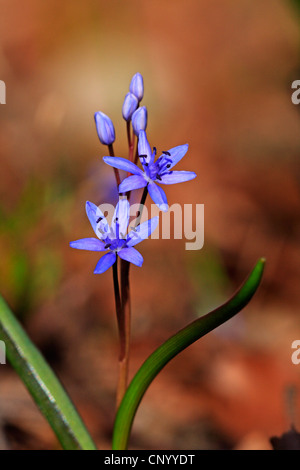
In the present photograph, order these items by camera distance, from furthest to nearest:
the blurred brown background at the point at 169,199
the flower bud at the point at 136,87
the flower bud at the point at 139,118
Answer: the blurred brown background at the point at 169,199 < the flower bud at the point at 136,87 < the flower bud at the point at 139,118

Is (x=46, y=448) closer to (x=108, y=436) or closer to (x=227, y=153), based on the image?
(x=108, y=436)

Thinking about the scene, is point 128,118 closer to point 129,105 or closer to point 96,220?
point 129,105

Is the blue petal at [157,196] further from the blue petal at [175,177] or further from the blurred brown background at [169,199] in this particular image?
the blurred brown background at [169,199]

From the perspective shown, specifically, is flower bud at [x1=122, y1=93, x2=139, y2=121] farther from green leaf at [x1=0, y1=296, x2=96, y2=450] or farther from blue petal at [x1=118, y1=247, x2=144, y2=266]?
green leaf at [x1=0, y1=296, x2=96, y2=450]

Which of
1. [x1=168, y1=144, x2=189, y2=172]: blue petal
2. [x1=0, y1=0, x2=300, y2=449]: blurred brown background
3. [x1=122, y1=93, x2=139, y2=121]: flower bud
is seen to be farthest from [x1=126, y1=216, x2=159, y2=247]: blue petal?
[x1=0, y1=0, x2=300, y2=449]: blurred brown background

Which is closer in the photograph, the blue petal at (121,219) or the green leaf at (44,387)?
the blue petal at (121,219)

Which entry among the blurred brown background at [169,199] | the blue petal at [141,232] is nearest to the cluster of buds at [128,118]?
the blue petal at [141,232]
